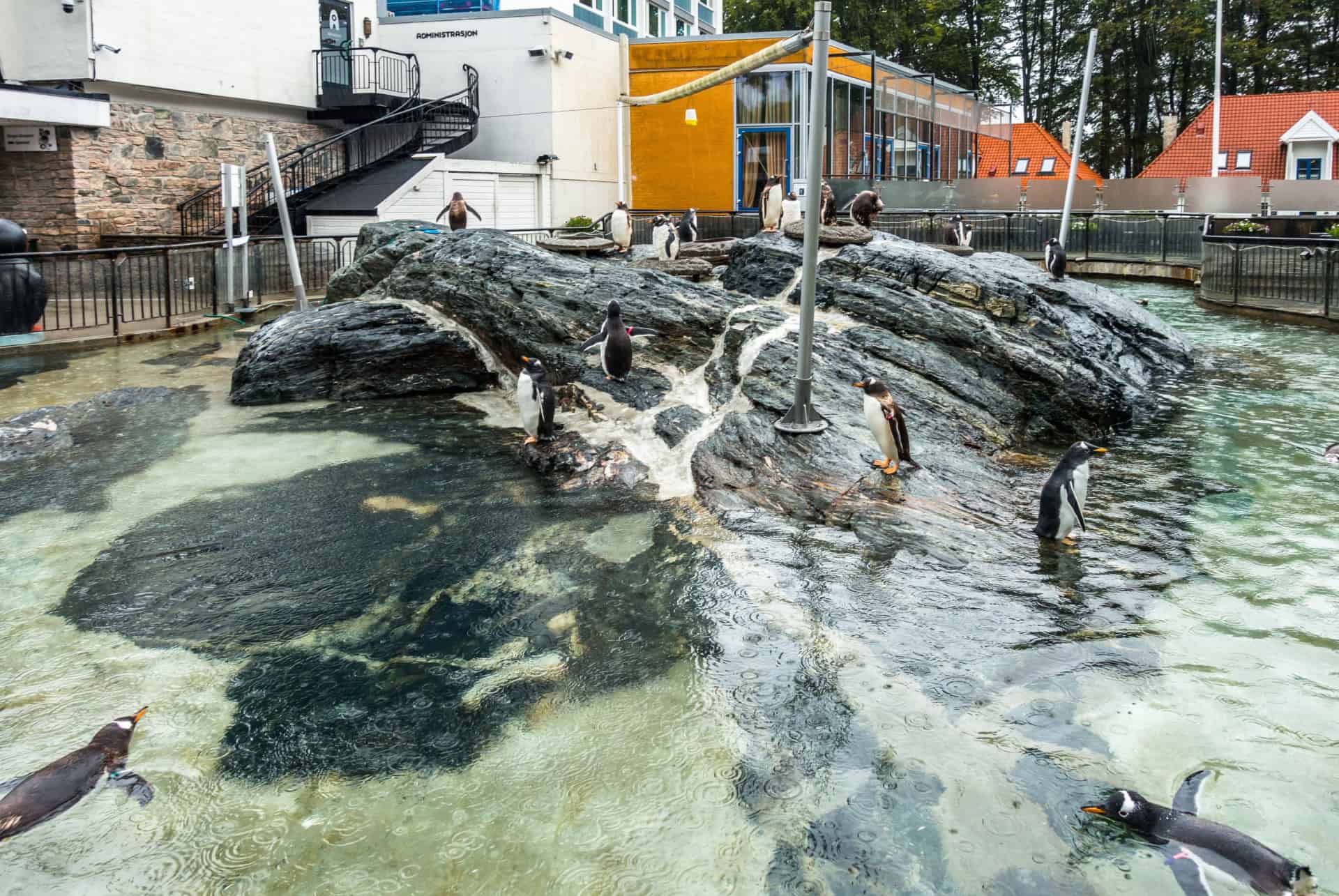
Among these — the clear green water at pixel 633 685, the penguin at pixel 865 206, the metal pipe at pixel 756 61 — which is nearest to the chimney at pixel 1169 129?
the penguin at pixel 865 206

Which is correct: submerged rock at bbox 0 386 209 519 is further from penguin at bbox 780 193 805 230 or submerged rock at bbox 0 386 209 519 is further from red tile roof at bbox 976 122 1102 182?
red tile roof at bbox 976 122 1102 182

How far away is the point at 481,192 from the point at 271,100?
5.35 m

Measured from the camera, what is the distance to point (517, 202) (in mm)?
28281

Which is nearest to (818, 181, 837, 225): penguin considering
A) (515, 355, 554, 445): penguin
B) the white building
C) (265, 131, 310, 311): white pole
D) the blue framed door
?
(515, 355, 554, 445): penguin

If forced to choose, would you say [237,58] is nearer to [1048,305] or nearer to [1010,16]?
[1048,305]

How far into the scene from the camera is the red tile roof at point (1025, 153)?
42.8 meters

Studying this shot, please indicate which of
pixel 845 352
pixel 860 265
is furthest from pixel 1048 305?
pixel 845 352

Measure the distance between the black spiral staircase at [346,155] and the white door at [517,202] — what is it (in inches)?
59.9

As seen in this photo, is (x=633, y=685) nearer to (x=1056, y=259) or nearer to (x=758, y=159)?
(x=1056, y=259)

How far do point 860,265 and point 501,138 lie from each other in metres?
19.7

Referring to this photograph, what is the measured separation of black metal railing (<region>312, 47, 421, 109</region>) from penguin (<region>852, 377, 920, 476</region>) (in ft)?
70.2

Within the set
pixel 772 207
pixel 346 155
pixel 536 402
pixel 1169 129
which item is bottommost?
pixel 536 402

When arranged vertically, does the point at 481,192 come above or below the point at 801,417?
above

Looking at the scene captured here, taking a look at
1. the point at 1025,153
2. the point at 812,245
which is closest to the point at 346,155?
the point at 812,245
